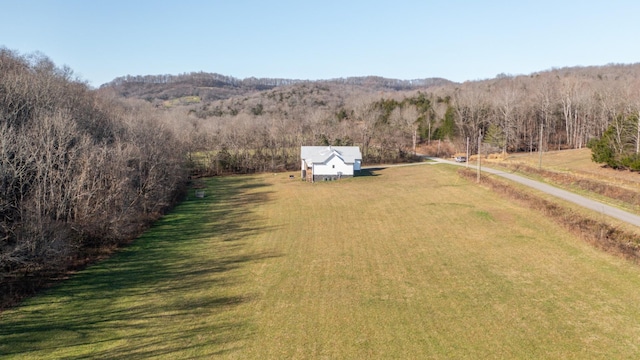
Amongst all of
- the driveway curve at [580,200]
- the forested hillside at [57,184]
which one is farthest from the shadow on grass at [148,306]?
the driveway curve at [580,200]

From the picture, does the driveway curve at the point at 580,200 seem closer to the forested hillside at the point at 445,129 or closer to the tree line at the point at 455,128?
the forested hillside at the point at 445,129

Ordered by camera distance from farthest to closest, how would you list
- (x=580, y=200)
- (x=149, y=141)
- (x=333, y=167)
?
(x=333, y=167)
(x=149, y=141)
(x=580, y=200)

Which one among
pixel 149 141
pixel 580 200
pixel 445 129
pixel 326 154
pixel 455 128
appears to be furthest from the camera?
pixel 445 129

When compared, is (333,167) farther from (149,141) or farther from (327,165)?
(149,141)

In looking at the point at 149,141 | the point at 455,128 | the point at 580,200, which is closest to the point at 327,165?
the point at 149,141

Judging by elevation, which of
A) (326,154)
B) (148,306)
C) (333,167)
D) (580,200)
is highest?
(326,154)
